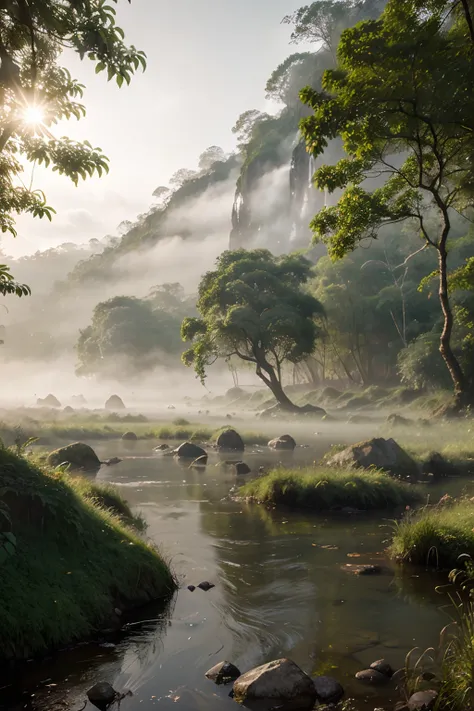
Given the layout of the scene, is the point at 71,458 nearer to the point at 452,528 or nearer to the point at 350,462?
the point at 350,462

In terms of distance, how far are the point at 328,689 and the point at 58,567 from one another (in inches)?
162

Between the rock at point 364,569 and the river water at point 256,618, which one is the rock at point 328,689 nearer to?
the river water at point 256,618

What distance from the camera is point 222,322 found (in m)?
45.6

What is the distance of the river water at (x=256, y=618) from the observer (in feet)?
20.8

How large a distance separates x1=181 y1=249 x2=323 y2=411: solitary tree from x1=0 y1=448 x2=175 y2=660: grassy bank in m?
35.4

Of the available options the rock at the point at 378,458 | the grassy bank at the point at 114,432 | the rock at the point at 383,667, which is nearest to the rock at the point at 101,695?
the rock at the point at 383,667

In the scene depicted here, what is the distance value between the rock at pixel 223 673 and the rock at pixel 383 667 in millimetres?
A: 1597

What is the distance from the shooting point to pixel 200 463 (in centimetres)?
2698

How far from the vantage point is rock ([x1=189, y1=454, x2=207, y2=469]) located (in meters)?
26.2

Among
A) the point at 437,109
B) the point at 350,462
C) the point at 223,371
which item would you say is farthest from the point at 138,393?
the point at 437,109

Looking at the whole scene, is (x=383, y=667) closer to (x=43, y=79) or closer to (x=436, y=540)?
(x=436, y=540)

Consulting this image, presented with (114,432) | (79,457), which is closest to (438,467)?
(79,457)

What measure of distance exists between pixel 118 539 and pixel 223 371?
108347 millimetres

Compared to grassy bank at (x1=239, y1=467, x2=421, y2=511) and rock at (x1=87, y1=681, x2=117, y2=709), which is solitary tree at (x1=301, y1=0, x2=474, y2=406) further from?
rock at (x1=87, y1=681, x2=117, y2=709)
